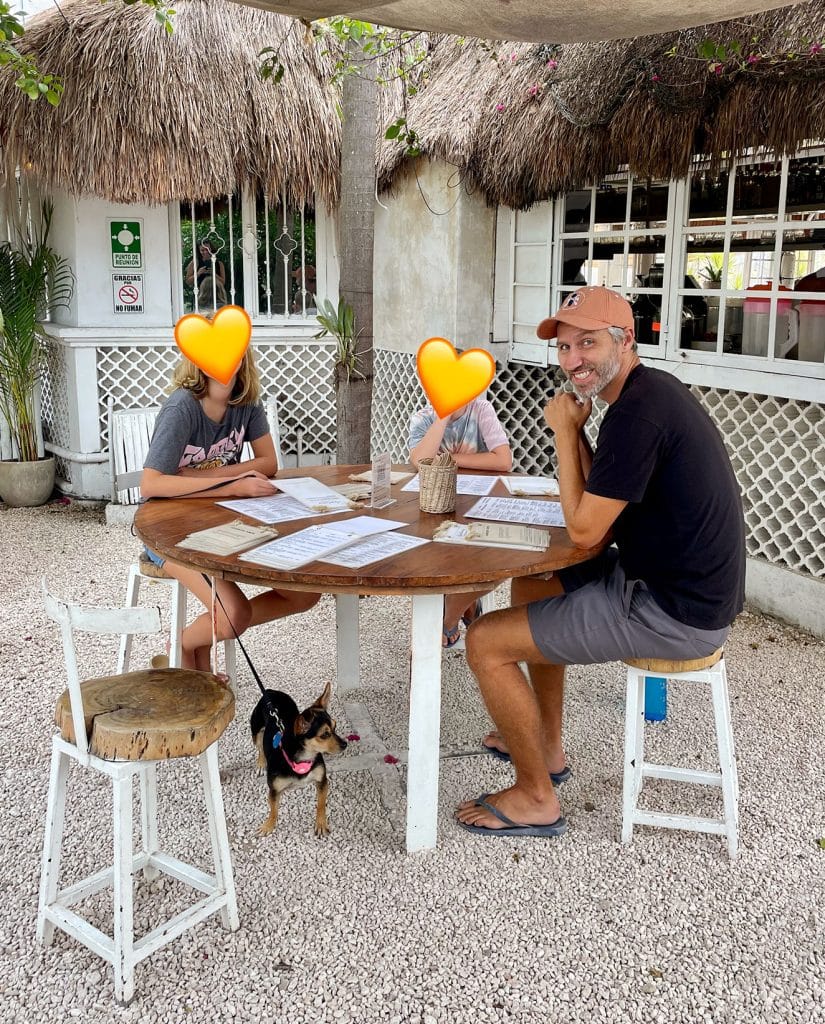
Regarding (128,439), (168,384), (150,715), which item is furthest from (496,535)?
(168,384)

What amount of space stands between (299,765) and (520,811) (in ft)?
2.56

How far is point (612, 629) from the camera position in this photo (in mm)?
2943

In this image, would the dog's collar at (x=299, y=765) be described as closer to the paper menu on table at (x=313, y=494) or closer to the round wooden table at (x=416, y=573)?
the round wooden table at (x=416, y=573)

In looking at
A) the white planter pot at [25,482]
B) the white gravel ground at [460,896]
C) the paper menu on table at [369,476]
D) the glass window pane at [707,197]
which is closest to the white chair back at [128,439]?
the white planter pot at [25,482]

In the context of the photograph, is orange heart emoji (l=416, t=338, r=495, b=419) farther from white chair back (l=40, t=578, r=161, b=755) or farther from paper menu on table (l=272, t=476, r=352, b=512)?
white chair back (l=40, t=578, r=161, b=755)

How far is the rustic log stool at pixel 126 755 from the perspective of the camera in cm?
236

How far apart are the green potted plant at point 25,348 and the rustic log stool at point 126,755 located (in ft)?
18.4

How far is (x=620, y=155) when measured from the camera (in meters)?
5.55

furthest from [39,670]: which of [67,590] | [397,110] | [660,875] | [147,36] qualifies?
[397,110]

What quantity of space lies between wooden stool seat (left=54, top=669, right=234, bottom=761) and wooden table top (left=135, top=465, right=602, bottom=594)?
0.35 meters

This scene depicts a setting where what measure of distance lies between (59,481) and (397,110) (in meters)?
4.34

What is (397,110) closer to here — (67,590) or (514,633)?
(67,590)

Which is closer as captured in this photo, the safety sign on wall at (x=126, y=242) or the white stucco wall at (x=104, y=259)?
the white stucco wall at (x=104, y=259)

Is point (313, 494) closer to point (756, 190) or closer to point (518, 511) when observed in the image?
point (518, 511)
